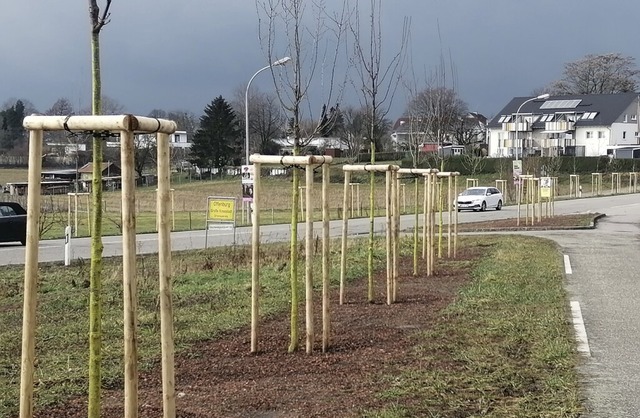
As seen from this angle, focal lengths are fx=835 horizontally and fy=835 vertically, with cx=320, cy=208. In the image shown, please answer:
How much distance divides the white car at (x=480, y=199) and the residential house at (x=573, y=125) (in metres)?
45.0

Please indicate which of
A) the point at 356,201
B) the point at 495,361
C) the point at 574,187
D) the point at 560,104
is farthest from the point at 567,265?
the point at 560,104

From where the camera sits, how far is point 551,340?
8.52 meters

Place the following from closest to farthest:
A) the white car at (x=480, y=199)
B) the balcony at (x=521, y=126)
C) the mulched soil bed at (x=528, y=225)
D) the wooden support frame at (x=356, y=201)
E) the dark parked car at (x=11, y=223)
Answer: the dark parked car at (x=11, y=223)
the mulched soil bed at (x=528, y=225)
the wooden support frame at (x=356, y=201)
the white car at (x=480, y=199)
the balcony at (x=521, y=126)

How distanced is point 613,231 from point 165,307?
990 inches

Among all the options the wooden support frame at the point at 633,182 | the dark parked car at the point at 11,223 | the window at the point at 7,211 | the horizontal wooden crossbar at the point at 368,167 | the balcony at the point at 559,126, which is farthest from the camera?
the balcony at the point at 559,126

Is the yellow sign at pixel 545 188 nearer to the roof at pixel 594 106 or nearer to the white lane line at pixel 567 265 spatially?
the white lane line at pixel 567 265

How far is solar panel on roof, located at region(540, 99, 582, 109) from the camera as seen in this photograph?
3706 inches

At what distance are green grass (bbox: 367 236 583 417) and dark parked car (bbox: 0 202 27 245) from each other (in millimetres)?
17294

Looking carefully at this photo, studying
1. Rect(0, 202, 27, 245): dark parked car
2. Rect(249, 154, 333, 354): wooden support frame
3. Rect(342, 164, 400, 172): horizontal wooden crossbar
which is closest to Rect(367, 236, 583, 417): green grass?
Rect(249, 154, 333, 354): wooden support frame

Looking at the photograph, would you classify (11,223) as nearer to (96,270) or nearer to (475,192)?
(96,270)

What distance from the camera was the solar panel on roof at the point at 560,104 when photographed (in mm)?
94125

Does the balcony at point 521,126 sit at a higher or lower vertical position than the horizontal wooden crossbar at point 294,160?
higher

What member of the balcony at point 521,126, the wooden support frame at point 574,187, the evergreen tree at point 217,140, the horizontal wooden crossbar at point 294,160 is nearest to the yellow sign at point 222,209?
the horizontal wooden crossbar at point 294,160

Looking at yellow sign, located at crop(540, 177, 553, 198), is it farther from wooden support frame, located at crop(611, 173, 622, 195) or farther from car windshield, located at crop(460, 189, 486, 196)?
wooden support frame, located at crop(611, 173, 622, 195)
